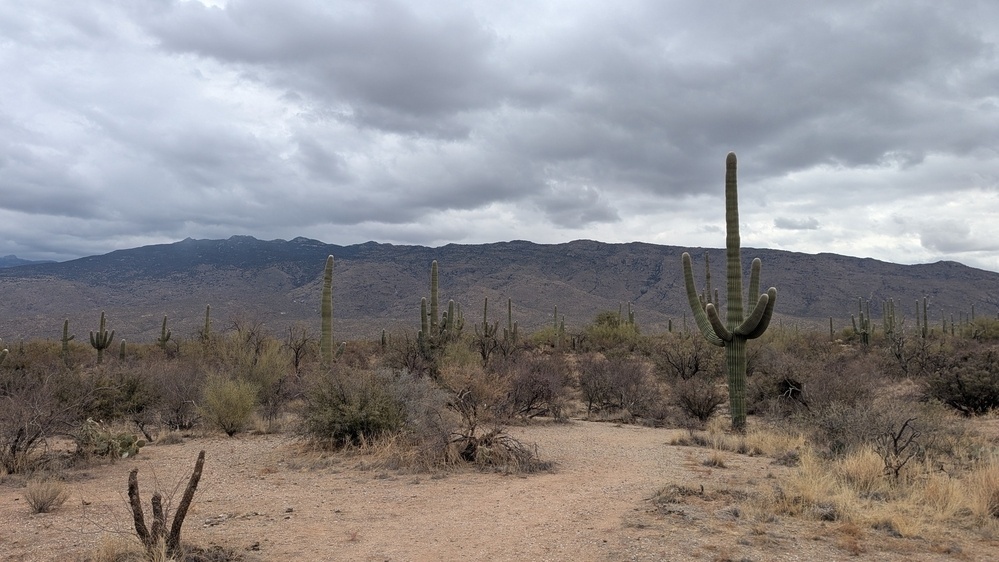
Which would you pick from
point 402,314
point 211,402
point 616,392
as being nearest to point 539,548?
point 211,402

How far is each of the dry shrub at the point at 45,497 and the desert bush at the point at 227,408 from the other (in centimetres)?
654

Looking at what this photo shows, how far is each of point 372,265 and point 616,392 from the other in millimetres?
107944

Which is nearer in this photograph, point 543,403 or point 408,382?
point 408,382

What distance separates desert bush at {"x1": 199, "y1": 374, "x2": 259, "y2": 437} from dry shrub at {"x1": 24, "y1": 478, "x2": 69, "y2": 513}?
6.54m

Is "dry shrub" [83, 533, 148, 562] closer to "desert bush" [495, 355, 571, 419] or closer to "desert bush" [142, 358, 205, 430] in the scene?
"desert bush" [142, 358, 205, 430]

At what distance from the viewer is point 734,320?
16.0 meters

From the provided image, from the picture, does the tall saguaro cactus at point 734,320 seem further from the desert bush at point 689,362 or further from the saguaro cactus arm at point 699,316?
the desert bush at point 689,362

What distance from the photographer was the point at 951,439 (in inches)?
499

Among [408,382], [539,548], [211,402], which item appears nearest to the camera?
[539,548]

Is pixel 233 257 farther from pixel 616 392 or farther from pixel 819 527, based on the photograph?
pixel 819 527

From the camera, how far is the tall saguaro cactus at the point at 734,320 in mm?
15047

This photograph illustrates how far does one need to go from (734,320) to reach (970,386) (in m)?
6.74

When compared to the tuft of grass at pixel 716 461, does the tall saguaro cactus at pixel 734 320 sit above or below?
above

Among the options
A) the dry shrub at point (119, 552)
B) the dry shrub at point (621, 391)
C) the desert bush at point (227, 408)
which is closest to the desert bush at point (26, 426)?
the desert bush at point (227, 408)
